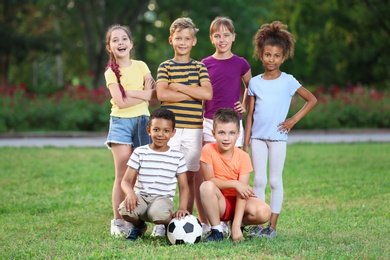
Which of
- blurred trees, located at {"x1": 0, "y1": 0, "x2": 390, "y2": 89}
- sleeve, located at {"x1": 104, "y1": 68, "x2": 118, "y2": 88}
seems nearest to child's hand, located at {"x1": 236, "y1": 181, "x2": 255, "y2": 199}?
sleeve, located at {"x1": 104, "y1": 68, "x2": 118, "y2": 88}

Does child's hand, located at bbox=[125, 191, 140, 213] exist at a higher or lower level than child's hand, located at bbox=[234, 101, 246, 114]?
lower

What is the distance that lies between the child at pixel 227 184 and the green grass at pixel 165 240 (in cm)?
24

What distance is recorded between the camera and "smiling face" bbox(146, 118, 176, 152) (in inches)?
249

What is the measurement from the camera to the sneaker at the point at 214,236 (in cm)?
623

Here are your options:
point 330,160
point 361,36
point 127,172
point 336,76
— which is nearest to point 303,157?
point 330,160

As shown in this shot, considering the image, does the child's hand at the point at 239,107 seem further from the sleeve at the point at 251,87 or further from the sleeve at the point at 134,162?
the sleeve at the point at 134,162

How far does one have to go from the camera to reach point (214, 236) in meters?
6.24

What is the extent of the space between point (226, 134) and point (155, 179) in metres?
0.76

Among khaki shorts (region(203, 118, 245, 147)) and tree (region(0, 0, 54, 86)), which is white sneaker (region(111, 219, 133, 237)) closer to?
khaki shorts (region(203, 118, 245, 147))

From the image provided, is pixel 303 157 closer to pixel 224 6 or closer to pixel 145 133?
pixel 145 133

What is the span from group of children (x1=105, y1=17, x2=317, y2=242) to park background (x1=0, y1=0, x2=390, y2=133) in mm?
12760

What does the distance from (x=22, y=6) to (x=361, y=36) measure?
16716 millimetres

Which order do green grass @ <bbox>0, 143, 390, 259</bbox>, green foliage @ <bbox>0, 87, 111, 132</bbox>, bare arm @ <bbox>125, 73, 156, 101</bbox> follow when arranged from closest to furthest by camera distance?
green grass @ <bbox>0, 143, 390, 259</bbox>, bare arm @ <bbox>125, 73, 156, 101</bbox>, green foliage @ <bbox>0, 87, 111, 132</bbox>

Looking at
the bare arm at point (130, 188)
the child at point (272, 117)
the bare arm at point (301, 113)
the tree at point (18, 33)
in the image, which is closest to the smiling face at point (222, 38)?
the child at point (272, 117)
